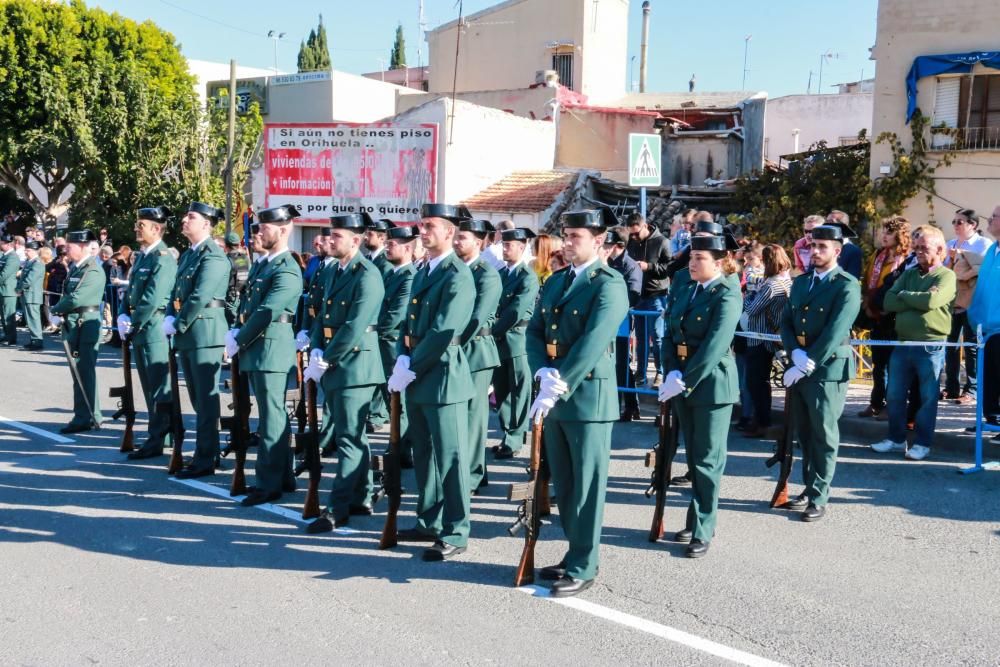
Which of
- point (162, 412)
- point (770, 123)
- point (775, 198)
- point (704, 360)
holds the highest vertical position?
point (770, 123)

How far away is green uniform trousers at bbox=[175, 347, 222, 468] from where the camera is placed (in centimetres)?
773

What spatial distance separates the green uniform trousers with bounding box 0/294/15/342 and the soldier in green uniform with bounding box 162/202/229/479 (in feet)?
34.6

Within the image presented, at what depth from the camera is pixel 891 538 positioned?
242 inches

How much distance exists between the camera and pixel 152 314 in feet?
27.7

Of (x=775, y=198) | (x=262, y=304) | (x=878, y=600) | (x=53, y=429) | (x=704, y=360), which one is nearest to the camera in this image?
(x=878, y=600)

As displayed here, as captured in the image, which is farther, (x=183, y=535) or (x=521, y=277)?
(x=521, y=277)

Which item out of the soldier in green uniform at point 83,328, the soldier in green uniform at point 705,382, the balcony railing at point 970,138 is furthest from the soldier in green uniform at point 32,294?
the balcony railing at point 970,138

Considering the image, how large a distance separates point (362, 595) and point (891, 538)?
3428mm

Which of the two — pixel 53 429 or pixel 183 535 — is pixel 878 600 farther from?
pixel 53 429

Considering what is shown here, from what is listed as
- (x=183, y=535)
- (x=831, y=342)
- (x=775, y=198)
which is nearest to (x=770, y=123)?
(x=775, y=198)

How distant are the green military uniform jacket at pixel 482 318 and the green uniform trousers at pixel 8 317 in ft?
42.6

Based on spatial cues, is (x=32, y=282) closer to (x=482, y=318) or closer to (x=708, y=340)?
(x=482, y=318)

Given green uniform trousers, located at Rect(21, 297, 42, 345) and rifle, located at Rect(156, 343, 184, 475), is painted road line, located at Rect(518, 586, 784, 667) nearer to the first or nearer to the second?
rifle, located at Rect(156, 343, 184, 475)

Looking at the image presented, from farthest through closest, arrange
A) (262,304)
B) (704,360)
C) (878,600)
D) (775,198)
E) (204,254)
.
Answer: (775,198)
(204,254)
(262,304)
(704,360)
(878,600)
